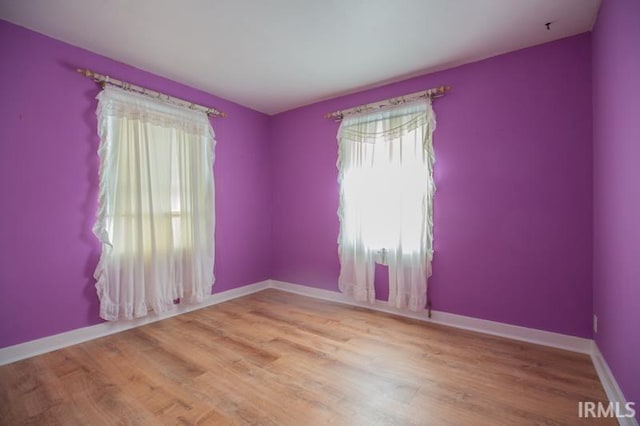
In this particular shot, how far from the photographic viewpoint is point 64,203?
7.96 ft

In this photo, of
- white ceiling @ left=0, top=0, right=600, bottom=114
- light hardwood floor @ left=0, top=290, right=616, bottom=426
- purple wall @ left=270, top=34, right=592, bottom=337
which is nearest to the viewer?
light hardwood floor @ left=0, top=290, right=616, bottom=426

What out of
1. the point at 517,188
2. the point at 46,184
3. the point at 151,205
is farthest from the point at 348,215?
the point at 46,184

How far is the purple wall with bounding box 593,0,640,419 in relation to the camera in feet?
4.64

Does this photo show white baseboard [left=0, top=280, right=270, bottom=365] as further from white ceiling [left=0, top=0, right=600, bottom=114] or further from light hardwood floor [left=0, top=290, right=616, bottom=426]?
white ceiling [left=0, top=0, right=600, bottom=114]

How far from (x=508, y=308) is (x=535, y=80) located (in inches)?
79.1

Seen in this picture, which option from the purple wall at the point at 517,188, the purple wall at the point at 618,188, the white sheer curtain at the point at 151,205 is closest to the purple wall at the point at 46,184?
the white sheer curtain at the point at 151,205

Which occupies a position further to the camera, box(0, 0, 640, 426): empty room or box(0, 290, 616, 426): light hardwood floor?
box(0, 0, 640, 426): empty room

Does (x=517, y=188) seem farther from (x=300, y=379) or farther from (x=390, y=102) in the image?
(x=300, y=379)

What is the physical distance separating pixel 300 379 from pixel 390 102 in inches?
111

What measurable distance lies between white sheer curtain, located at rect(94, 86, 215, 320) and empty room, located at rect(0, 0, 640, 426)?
21 mm

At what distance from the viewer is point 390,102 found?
317 cm

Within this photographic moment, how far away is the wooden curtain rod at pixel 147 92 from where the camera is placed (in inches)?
99.2

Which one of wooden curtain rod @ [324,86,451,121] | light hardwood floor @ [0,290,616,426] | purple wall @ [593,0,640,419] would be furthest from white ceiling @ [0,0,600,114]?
light hardwood floor @ [0,290,616,426]

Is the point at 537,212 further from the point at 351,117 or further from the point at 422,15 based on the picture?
the point at 351,117
